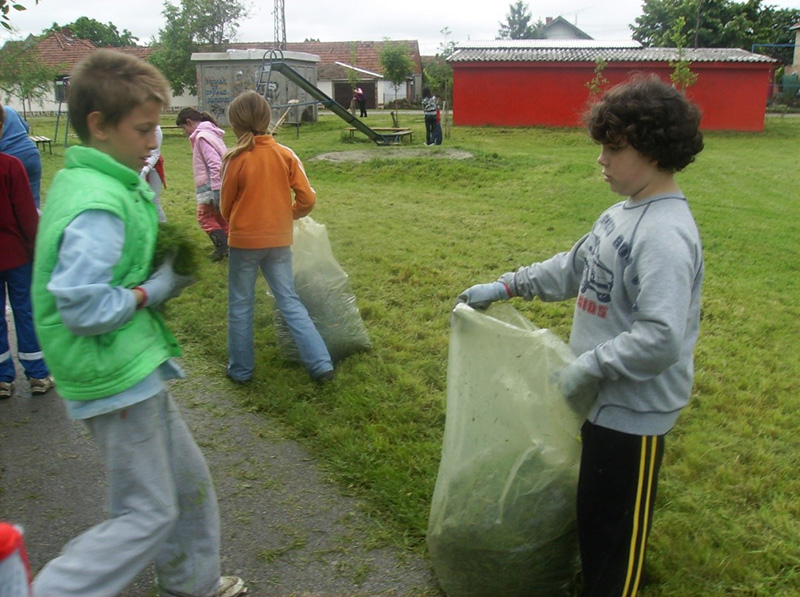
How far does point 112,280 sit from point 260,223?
6.36ft

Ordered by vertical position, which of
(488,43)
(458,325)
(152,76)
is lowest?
(458,325)

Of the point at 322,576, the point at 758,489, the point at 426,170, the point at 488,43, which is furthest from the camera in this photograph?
the point at 488,43

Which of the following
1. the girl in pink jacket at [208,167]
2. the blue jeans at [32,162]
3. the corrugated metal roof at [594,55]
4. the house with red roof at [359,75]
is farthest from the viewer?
the house with red roof at [359,75]

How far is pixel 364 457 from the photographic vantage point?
3.21 meters

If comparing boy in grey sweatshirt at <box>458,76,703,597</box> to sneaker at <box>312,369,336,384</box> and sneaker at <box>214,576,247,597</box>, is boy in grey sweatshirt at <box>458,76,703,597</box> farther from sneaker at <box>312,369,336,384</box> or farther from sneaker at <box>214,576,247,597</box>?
sneaker at <box>312,369,336,384</box>

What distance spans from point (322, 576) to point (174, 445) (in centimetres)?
72

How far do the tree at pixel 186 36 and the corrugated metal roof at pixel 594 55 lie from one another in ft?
→ 56.9

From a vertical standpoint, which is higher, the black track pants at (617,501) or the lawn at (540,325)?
the black track pants at (617,501)

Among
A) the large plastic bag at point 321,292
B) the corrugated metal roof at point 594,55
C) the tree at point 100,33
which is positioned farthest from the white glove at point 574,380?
the tree at point 100,33

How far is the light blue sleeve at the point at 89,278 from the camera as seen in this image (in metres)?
1.77

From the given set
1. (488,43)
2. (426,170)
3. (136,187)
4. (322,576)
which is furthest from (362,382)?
(488,43)

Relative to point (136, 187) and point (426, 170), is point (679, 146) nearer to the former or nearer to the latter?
point (136, 187)

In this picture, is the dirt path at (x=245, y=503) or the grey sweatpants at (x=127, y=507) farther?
the dirt path at (x=245, y=503)

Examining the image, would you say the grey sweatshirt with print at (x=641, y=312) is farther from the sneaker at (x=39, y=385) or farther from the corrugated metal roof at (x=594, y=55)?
the corrugated metal roof at (x=594, y=55)
